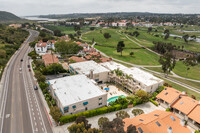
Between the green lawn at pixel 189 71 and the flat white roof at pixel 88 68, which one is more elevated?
the flat white roof at pixel 88 68

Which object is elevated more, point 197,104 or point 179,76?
point 197,104

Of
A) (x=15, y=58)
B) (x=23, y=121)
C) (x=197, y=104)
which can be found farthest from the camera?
(x=15, y=58)

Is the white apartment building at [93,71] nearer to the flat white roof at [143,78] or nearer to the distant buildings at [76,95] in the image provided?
the distant buildings at [76,95]

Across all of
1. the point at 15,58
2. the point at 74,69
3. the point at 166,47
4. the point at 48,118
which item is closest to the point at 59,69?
the point at 74,69

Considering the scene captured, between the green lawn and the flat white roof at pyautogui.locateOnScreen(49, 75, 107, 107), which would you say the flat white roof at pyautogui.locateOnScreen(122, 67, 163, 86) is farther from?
the green lawn

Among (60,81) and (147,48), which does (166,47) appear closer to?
(147,48)

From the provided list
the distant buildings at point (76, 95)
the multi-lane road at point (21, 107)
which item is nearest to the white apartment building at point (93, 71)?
the distant buildings at point (76, 95)
